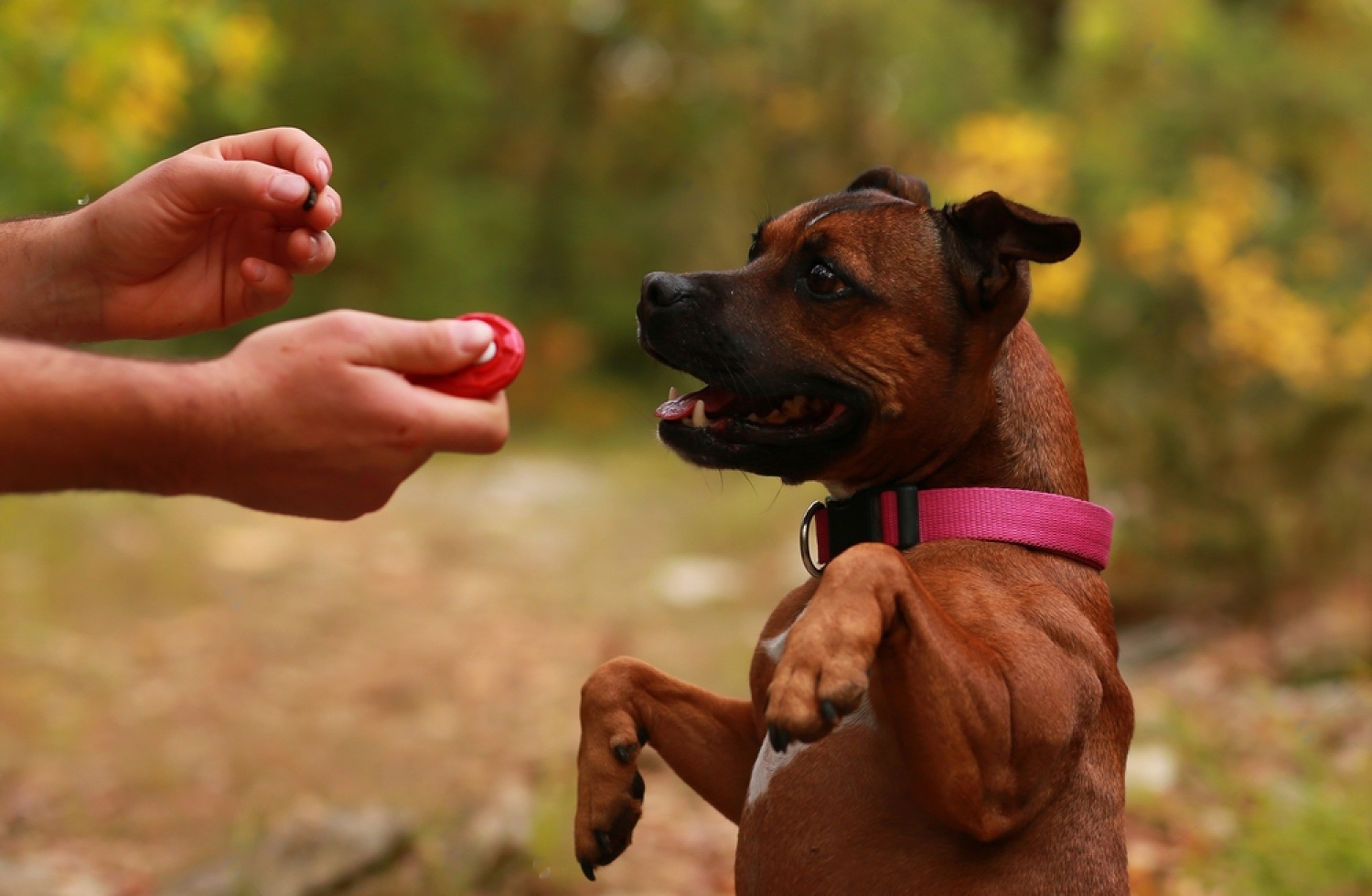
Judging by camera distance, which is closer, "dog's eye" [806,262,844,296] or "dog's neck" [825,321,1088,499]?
"dog's neck" [825,321,1088,499]

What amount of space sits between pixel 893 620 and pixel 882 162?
9935 mm

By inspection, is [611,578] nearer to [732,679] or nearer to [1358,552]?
[732,679]

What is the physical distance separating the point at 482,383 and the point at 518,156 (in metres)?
13.2

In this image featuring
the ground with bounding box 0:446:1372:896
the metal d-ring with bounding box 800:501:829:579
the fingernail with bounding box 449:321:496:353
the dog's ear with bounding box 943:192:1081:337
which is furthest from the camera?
the ground with bounding box 0:446:1372:896

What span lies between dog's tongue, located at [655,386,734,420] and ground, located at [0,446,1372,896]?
116cm

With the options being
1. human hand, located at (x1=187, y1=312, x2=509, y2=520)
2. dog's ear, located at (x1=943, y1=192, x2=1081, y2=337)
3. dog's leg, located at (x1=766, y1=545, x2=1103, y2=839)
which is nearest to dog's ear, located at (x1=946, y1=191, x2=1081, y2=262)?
dog's ear, located at (x1=943, y1=192, x2=1081, y2=337)

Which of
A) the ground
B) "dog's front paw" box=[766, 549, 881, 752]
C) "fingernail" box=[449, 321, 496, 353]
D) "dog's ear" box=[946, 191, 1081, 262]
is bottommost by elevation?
the ground

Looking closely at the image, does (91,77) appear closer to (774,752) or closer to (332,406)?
(332,406)

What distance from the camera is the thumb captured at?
217 cm

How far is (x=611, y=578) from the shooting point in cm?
880

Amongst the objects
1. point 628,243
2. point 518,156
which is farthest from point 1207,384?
point 518,156

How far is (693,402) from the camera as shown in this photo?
296 centimetres

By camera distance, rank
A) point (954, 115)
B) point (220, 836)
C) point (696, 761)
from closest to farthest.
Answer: point (696, 761), point (220, 836), point (954, 115)

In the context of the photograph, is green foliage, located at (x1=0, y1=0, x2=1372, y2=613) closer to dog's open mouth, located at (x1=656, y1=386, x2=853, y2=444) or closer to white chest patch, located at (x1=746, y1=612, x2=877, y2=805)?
dog's open mouth, located at (x1=656, y1=386, x2=853, y2=444)
